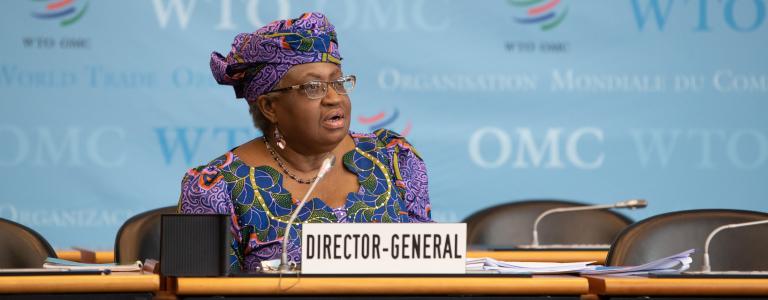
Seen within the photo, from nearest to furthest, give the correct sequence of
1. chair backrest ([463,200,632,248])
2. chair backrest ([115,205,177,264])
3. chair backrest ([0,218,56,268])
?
1. chair backrest ([0,218,56,268])
2. chair backrest ([115,205,177,264])
3. chair backrest ([463,200,632,248])

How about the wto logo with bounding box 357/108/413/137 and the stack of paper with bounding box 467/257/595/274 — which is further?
the wto logo with bounding box 357/108/413/137

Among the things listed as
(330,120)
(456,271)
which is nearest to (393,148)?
(330,120)

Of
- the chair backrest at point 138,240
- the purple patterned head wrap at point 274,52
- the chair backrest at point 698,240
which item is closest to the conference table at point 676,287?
the chair backrest at point 698,240

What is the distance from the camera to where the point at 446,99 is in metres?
5.80

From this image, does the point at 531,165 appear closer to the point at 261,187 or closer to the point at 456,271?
the point at 261,187

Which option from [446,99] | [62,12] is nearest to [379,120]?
[446,99]

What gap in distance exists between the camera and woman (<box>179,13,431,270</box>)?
3238 mm

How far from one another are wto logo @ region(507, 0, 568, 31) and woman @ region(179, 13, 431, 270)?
98.4 inches

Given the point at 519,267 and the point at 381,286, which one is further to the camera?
the point at 519,267

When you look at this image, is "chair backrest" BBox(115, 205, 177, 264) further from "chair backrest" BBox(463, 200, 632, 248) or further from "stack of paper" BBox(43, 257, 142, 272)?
"chair backrest" BBox(463, 200, 632, 248)

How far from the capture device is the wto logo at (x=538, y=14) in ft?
19.0

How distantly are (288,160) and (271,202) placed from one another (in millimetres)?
A: 164

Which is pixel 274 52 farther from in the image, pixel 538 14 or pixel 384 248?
pixel 538 14

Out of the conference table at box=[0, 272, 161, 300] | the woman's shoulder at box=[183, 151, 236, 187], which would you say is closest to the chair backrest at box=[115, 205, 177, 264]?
the woman's shoulder at box=[183, 151, 236, 187]
